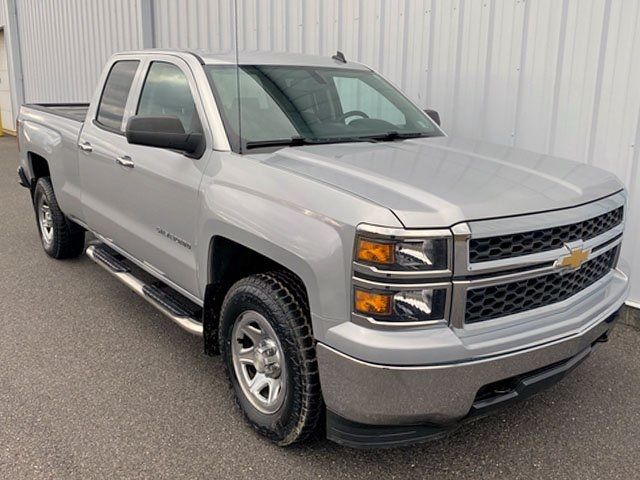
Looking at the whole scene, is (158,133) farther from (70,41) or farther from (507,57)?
(70,41)

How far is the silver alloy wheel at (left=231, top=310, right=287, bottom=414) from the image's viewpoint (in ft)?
9.43

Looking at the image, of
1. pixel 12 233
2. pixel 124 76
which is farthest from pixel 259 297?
pixel 12 233

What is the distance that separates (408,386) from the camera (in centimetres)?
230

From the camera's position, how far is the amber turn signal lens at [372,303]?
2312 mm

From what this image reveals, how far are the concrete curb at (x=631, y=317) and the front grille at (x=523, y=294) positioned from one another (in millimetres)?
2072

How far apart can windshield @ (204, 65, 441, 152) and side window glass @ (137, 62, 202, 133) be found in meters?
0.20

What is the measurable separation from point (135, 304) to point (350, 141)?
2411 mm

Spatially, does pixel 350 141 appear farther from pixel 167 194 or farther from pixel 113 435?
pixel 113 435

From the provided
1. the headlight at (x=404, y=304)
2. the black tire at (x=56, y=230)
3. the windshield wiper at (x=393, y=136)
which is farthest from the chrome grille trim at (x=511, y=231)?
the black tire at (x=56, y=230)

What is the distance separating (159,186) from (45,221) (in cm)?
309

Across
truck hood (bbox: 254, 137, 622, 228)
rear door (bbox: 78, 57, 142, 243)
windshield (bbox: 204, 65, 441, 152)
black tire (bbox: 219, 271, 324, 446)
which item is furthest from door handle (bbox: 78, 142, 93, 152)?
black tire (bbox: 219, 271, 324, 446)

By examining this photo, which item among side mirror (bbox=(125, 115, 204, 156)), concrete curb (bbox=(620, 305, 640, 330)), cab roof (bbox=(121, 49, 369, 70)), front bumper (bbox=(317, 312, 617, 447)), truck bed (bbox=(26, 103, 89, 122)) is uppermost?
cab roof (bbox=(121, 49, 369, 70))

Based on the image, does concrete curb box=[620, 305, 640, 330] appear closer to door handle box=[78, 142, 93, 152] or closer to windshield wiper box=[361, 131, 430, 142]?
windshield wiper box=[361, 131, 430, 142]

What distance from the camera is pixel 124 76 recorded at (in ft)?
14.9
